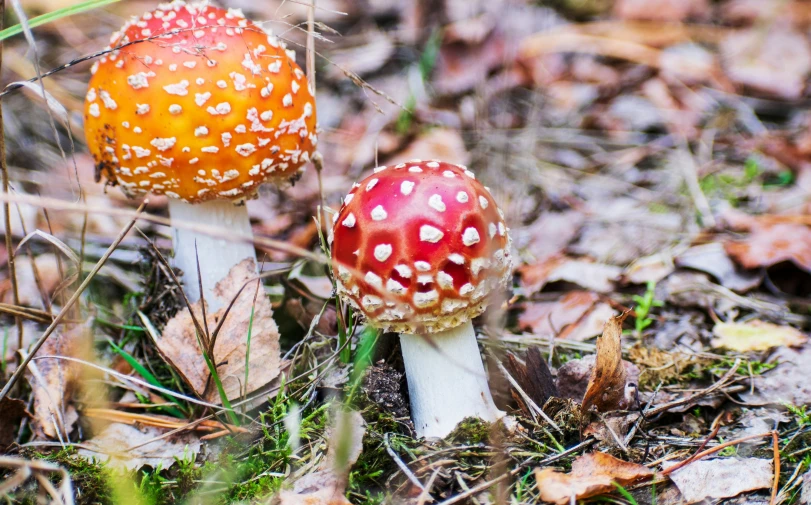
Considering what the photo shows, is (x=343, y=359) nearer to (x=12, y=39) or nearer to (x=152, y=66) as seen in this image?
(x=152, y=66)

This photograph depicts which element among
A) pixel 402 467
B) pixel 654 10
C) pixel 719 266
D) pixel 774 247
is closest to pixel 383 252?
pixel 402 467

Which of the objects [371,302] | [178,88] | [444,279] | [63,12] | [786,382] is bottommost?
[786,382]

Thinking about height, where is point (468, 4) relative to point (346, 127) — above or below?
above

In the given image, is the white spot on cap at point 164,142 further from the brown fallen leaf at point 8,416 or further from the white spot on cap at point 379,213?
the brown fallen leaf at point 8,416

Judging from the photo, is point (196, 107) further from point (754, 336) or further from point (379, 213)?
point (754, 336)

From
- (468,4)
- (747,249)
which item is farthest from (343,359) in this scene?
(468,4)

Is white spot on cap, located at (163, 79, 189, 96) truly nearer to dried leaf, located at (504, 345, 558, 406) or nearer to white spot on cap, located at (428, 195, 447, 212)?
white spot on cap, located at (428, 195, 447, 212)
